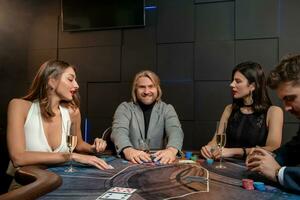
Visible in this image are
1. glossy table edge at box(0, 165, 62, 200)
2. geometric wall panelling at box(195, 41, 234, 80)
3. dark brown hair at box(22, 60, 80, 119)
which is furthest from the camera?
geometric wall panelling at box(195, 41, 234, 80)

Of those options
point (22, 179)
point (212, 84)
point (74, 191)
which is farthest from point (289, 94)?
point (212, 84)

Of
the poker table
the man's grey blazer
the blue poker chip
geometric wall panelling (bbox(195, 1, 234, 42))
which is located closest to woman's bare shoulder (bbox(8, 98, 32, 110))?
the poker table

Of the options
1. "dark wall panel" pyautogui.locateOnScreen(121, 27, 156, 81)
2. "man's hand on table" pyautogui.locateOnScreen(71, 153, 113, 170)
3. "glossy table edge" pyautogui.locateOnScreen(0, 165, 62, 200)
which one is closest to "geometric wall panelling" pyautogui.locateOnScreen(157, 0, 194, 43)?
"dark wall panel" pyautogui.locateOnScreen(121, 27, 156, 81)

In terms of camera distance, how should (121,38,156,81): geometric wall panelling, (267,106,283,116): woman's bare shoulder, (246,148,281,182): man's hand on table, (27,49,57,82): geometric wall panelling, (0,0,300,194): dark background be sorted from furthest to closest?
(27,49,57,82): geometric wall panelling, (121,38,156,81): geometric wall panelling, (0,0,300,194): dark background, (267,106,283,116): woman's bare shoulder, (246,148,281,182): man's hand on table

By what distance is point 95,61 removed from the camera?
11.7 ft

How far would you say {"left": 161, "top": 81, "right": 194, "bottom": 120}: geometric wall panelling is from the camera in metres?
3.20

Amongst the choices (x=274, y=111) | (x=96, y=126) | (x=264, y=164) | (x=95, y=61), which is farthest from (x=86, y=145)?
(x=95, y=61)

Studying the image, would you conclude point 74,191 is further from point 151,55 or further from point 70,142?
point 151,55

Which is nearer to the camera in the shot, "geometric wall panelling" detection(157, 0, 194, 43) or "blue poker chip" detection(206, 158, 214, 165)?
"blue poker chip" detection(206, 158, 214, 165)

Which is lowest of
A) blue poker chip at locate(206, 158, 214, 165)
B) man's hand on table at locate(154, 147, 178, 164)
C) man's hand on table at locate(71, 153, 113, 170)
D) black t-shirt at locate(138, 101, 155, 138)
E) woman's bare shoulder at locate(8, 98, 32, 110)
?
blue poker chip at locate(206, 158, 214, 165)

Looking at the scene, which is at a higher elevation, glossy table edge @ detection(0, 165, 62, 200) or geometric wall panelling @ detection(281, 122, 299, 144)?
glossy table edge @ detection(0, 165, 62, 200)

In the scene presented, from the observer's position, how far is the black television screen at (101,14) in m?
3.36

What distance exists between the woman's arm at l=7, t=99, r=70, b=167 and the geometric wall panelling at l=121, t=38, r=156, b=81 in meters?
1.70

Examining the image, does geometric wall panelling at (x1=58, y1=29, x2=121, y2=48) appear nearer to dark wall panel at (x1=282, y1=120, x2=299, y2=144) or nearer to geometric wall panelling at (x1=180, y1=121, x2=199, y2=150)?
geometric wall panelling at (x1=180, y1=121, x2=199, y2=150)
